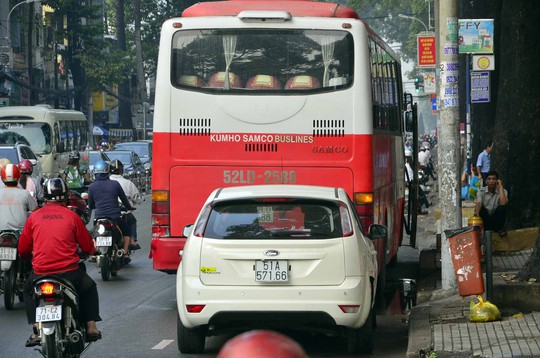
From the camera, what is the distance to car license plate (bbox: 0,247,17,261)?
555 inches

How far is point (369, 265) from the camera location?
11055 millimetres

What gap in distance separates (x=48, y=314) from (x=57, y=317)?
0.22 ft

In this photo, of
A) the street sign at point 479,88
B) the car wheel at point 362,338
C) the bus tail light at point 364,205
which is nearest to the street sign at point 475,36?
the bus tail light at point 364,205

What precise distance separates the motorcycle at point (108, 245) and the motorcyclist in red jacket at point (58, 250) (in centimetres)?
725

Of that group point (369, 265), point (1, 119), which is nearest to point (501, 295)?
point (369, 265)

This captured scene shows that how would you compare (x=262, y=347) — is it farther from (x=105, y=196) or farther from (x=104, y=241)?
(x=105, y=196)

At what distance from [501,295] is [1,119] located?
26.9 m

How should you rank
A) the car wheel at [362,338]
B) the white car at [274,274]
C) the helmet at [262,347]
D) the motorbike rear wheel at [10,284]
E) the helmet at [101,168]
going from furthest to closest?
the helmet at [101,168] → the motorbike rear wheel at [10,284] → the car wheel at [362,338] → the white car at [274,274] → the helmet at [262,347]

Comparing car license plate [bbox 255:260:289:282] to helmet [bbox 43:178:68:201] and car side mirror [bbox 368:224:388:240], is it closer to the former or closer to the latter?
car side mirror [bbox 368:224:388:240]

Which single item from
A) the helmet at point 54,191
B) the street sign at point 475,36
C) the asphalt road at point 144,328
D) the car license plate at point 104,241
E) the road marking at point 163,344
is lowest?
the asphalt road at point 144,328

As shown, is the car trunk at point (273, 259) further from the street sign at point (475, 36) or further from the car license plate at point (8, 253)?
the street sign at point (475, 36)

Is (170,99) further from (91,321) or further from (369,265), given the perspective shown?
(91,321)

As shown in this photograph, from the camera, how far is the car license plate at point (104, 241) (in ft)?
56.3

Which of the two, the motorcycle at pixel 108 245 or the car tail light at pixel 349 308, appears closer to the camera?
the car tail light at pixel 349 308
